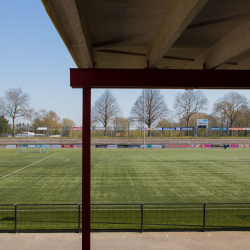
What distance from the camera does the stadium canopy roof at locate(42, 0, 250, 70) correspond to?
4129mm

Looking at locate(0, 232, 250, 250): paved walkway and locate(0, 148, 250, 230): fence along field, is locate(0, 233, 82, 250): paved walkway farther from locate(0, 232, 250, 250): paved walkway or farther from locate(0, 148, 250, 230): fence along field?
locate(0, 148, 250, 230): fence along field

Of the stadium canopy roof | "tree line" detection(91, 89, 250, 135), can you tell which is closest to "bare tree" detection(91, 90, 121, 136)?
"tree line" detection(91, 89, 250, 135)

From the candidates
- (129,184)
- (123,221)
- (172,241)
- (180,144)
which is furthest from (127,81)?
(180,144)

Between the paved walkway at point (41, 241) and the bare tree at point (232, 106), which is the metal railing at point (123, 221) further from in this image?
the bare tree at point (232, 106)

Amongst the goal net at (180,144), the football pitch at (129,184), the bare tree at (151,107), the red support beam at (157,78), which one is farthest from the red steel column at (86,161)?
the bare tree at (151,107)

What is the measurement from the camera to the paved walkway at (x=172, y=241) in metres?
7.46

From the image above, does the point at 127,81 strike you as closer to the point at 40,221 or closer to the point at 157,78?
the point at 157,78

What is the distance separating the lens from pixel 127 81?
621 centimetres

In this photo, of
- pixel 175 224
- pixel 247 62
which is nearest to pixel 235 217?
pixel 175 224

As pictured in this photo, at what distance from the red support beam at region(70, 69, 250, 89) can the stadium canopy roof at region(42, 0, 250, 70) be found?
0.35 metres

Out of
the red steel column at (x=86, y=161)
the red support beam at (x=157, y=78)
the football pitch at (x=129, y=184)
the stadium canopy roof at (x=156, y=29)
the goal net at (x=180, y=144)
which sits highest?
the stadium canopy roof at (x=156, y=29)

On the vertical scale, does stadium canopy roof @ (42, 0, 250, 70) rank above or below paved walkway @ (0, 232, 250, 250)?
above

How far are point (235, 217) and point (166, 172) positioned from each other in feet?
35.3

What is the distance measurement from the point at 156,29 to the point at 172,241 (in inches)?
277
